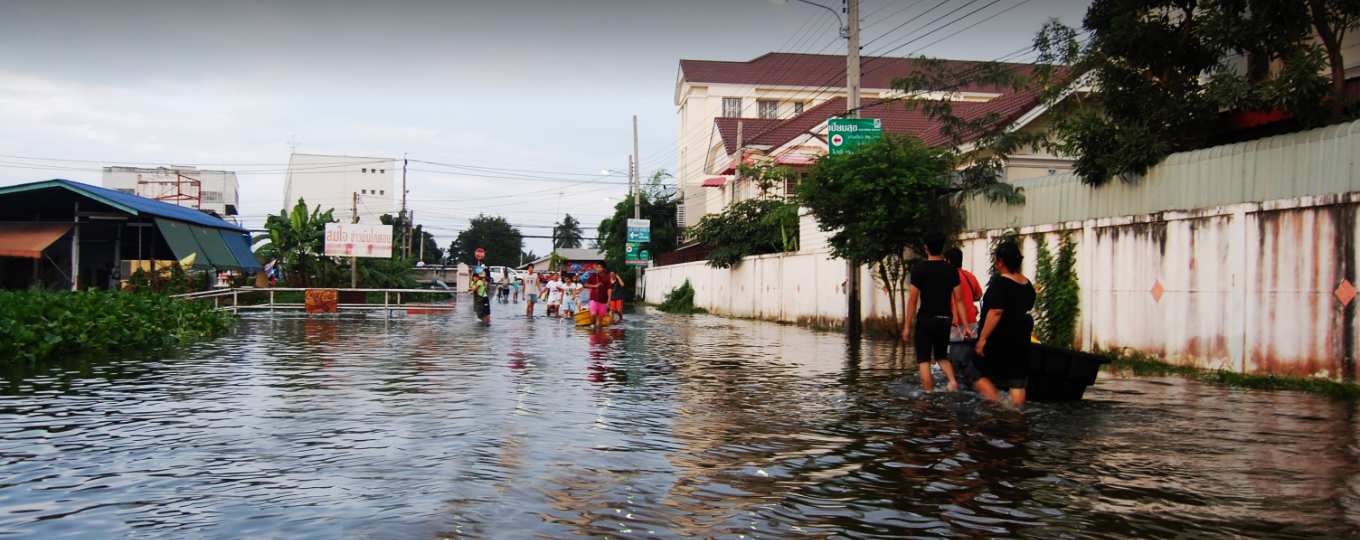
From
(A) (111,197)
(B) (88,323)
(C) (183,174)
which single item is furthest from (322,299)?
(C) (183,174)

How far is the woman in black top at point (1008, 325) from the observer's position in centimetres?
837

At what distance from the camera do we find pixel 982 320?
8.63 m

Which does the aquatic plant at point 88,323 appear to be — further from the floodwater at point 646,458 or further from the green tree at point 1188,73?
the green tree at point 1188,73

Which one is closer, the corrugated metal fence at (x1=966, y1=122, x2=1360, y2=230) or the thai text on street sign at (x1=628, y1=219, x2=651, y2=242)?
the corrugated metal fence at (x1=966, y1=122, x2=1360, y2=230)

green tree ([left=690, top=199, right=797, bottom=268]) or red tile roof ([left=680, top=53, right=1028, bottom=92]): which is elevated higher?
red tile roof ([left=680, top=53, right=1028, bottom=92])

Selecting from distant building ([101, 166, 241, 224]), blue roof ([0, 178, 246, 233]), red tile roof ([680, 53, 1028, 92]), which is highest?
red tile roof ([680, 53, 1028, 92])

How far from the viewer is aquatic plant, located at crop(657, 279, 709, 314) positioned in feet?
141

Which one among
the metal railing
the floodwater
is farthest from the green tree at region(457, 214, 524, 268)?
the floodwater

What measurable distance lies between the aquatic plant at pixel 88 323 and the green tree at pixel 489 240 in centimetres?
9729

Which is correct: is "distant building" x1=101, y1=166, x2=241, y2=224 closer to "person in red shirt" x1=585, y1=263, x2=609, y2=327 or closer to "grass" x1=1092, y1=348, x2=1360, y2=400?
"person in red shirt" x1=585, y1=263, x2=609, y2=327

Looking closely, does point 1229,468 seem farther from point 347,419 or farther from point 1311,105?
point 1311,105

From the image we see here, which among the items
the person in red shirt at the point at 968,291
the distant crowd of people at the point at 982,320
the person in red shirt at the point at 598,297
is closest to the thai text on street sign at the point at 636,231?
the person in red shirt at the point at 598,297

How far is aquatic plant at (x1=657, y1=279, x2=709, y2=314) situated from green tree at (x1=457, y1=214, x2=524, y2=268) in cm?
7318

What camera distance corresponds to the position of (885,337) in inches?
850
